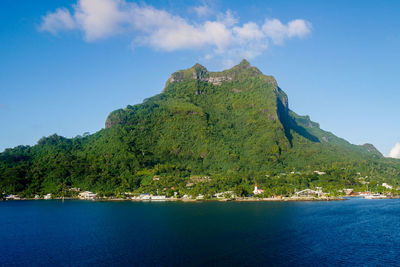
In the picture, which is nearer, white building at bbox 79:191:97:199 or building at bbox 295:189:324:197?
building at bbox 295:189:324:197

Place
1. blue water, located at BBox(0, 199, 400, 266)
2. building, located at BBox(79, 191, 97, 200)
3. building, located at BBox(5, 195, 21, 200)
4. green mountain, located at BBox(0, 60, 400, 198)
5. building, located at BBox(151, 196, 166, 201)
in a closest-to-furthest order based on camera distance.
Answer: blue water, located at BBox(0, 199, 400, 266)
building, located at BBox(151, 196, 166, 201)
building, located at BBox(79, 191, 97, 200)
building, located at BBox(5, 195, 21, 200)
green mountain, located at BBox(0, 60, 400, 198)

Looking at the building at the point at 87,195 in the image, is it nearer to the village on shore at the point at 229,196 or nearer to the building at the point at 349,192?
the village on shore at the point at 229,196

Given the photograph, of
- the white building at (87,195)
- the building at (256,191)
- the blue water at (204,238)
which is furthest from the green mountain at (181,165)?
the blue water at (204,238)

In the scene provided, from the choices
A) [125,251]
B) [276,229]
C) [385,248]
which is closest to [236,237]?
[276,229]

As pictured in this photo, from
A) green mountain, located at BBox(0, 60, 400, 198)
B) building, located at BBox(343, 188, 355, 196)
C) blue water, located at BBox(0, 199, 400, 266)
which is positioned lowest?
blue water, located at BBox(0, 199, 400, 266)

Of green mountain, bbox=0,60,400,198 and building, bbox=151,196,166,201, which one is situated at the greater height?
green mountain, bbox=0,60,400,198

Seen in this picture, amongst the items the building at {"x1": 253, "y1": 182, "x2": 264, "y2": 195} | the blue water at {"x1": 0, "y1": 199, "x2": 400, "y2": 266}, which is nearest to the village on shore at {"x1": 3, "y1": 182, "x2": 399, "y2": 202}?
the building at {"x1": 253, "y1": 182, "x2": 264, "y2": 195}

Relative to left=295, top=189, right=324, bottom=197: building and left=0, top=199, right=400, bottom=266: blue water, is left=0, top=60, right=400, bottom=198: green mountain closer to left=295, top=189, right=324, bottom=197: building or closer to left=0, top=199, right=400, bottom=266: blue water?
left=295, top=189, right=324, bottom=197: building

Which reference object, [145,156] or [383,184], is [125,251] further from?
[383,184]
